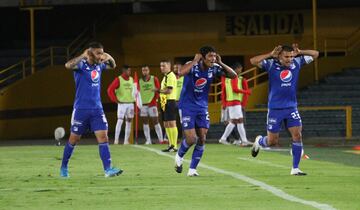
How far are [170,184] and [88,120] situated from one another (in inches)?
90.0

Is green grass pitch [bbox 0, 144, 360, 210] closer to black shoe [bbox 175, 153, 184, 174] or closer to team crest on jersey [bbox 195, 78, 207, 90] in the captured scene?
black shoe [bbox 175, 153, 184, 174]

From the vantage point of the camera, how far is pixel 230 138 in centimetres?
3272

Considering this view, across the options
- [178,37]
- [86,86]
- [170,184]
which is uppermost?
[178,37]

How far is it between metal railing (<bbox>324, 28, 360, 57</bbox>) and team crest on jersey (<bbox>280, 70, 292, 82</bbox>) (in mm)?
23618

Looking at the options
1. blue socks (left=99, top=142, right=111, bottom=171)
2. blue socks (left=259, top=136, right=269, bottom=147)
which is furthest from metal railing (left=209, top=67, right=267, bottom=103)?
blue socks (left=99, top=142, right=111, bottom=171)

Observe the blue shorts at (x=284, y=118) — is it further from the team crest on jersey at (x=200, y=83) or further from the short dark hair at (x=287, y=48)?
the team crest on jersey at (x=200, y=83)

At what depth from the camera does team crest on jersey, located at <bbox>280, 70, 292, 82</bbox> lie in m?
17.7

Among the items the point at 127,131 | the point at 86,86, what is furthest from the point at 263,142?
the point at 127,131

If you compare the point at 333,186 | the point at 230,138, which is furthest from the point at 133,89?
the point at 333,186

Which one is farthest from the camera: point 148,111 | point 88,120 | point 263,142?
point 148,111

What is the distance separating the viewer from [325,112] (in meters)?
35.6

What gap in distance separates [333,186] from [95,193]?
3.29 meters

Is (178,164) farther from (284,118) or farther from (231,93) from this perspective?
(231,93)

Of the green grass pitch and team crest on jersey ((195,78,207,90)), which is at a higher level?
team crest on jersey ((195,78,207,90))
